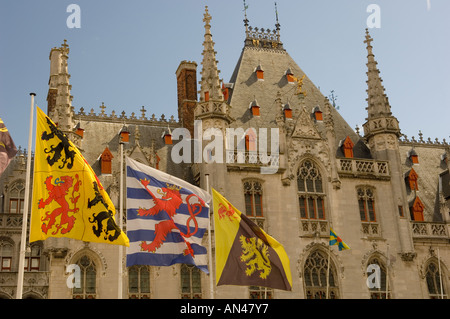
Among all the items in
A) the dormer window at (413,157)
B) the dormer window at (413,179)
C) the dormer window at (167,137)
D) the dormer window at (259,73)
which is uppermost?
the dormer window at (259,73)

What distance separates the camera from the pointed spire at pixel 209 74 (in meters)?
40.1

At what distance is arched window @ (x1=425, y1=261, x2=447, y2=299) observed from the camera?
40.3 m

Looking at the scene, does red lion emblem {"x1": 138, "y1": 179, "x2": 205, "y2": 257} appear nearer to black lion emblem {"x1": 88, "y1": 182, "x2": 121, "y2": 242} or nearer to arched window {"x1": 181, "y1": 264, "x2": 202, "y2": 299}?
black lion emblem {"x1": 88, "y1": 182, "x2": 121, "y2": 242}

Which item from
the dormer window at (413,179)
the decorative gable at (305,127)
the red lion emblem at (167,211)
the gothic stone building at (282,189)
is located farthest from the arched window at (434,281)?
the red lion emblem at (167,211)

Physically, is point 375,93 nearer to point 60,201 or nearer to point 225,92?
point 225,92

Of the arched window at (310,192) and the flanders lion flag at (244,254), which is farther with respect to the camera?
the arched window at (310,192)

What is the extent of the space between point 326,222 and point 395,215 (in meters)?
4.98

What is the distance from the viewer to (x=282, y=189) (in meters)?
38.8

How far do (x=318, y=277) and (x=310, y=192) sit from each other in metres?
5.35

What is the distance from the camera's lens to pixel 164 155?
41656 millimetres

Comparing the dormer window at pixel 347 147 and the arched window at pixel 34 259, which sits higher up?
the dormer window at pixel 347 147

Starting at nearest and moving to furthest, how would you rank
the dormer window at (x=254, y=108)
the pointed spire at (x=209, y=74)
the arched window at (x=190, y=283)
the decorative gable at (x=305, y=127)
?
1. the arched window at (x=190, y=283)
2. the pointed spire at (x=209, y=74)
3. the decorative gable at (x=305, y=127)
4. the dormer window at (x=254, y=108)

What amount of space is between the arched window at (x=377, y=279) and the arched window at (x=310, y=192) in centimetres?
429

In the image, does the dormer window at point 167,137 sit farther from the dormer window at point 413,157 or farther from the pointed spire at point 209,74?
the dormer window at point 413,157
